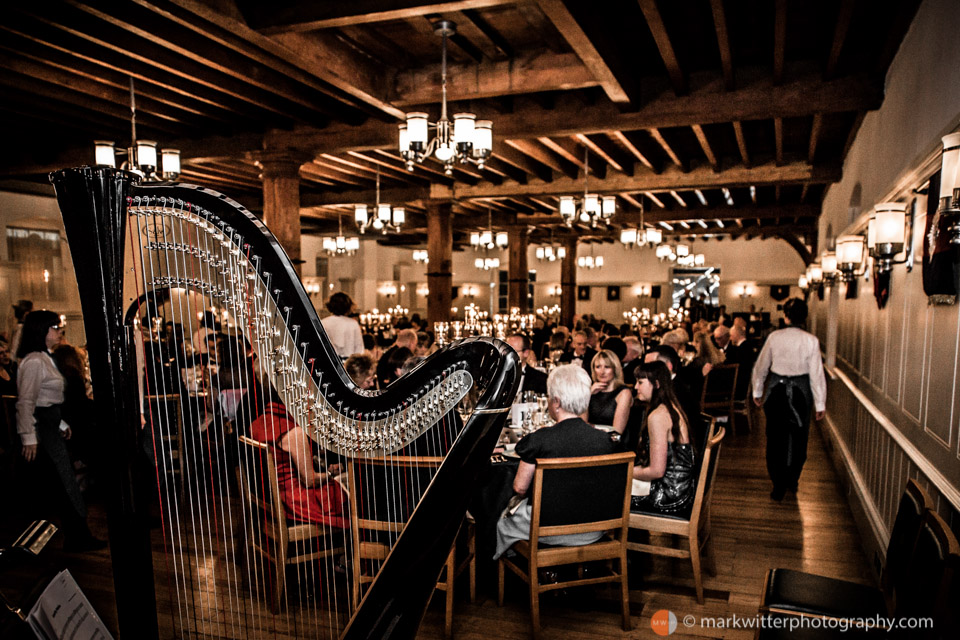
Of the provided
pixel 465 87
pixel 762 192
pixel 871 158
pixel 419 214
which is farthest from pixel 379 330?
pixel 871 158

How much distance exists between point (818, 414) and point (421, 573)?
397 cm

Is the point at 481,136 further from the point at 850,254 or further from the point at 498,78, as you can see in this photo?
the point at 850,254

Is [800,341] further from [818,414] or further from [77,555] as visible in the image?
[77,555]

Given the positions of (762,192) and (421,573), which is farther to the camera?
(762,192)

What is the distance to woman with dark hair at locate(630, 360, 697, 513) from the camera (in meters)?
3.42

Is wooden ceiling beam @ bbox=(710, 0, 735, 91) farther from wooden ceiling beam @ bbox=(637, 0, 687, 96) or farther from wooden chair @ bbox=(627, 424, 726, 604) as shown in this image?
wooden chair @ bbox=(627, 424, 726, 604)

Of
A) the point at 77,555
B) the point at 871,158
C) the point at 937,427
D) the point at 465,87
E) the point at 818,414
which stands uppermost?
the point at 465,87

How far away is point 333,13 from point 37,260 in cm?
886

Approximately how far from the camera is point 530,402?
4578 millimetres

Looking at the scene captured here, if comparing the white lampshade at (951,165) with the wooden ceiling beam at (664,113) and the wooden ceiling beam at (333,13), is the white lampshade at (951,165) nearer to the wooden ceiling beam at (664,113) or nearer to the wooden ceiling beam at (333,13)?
the wooden ceiling beam at (333,13)

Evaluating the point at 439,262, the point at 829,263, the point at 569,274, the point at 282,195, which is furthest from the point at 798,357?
the point at 569,274

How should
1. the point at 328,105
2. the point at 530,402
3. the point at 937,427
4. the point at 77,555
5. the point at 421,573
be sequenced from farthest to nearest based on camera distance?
1. the point at 328,105
2. the point at 530,402
3. the point at 77,555
4. the point at 937,427
5. the point at 421,573

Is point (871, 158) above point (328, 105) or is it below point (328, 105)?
below

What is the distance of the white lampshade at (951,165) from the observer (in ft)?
6.75
